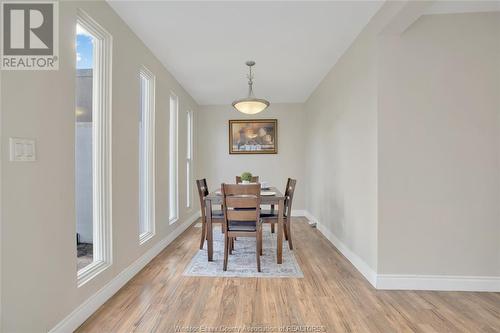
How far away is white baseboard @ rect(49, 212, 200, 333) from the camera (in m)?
1.67

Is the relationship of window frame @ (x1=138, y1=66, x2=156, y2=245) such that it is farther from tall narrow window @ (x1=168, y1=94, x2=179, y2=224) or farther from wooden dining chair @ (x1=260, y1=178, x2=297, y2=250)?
wooden dining chair @ (x1=260, y1=178, x2=297, y2=250)

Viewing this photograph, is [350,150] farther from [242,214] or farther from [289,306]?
[289,306]

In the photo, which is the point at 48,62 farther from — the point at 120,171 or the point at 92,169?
the point at 120,171

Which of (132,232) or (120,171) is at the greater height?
(120,171)

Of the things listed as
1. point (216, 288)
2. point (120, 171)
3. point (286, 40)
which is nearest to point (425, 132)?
point (286, 40)

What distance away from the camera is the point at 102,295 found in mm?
2051

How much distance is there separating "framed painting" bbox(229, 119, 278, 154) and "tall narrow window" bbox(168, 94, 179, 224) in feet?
Answer: 5.65

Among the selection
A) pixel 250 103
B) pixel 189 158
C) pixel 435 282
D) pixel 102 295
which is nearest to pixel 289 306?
pixel 435 282

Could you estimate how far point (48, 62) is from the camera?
1608 millimetres

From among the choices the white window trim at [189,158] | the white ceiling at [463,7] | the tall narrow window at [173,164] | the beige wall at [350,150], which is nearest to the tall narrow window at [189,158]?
the white window trim at [189,158]

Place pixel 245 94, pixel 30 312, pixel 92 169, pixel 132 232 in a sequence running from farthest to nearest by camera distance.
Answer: pixel 245 94 → pixel 132 232 → pixel 92 169 → pixel 30 312

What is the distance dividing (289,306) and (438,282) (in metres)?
1.40

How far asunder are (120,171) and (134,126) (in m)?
0.55

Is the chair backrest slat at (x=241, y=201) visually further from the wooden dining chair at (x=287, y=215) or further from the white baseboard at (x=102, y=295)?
the white baseboard at (x=102, y=295)
